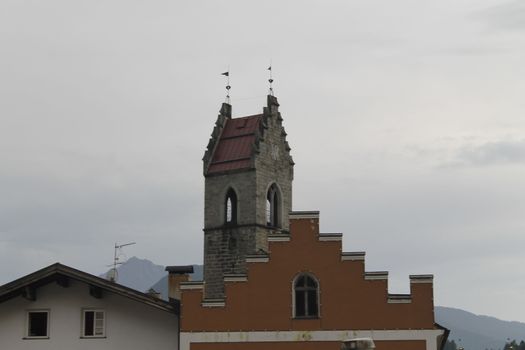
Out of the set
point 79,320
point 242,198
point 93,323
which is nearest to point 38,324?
point 79,320

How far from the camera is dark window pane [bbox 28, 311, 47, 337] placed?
3431cm

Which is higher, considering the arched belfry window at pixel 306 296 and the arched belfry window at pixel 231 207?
the arched belfry window at pixel 231 207

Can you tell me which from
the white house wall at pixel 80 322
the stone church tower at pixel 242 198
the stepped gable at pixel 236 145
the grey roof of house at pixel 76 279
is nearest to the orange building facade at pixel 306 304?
the grey roof of house at pixel 76 279

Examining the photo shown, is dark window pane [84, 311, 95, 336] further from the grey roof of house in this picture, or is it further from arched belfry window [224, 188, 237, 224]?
arched belfry window [224, 188, 237, 224]

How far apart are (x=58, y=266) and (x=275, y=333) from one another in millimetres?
8191

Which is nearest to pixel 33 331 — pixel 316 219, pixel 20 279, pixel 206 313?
pixel 20 279

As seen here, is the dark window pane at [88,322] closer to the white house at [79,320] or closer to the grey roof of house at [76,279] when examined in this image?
the white house at [79,320]

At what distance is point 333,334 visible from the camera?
32750 mm

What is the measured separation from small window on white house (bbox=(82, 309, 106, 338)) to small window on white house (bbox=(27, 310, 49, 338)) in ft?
4.57

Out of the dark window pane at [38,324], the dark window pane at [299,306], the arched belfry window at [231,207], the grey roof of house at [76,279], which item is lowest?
the dark window pane at [38,324]

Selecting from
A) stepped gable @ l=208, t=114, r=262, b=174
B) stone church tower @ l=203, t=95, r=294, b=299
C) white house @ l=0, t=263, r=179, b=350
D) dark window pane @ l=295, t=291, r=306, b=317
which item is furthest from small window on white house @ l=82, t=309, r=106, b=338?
stepped gable @ l=208, t=114, r=262, b=174

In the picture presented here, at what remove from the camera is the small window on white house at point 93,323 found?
34250 millimetres

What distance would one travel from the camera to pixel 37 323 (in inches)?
1356

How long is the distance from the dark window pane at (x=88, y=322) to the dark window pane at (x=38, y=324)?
1.49m
